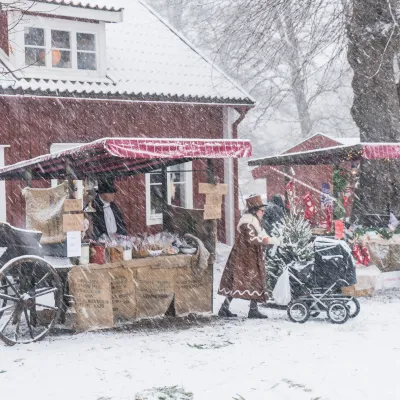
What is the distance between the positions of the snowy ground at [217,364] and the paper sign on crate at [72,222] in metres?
1.22

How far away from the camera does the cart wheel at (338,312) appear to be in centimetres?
820

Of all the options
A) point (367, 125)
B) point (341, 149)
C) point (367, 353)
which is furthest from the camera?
point (367, 125)

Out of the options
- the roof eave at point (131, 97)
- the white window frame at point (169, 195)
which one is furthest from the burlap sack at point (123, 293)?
the white window frame at point (169, 195)

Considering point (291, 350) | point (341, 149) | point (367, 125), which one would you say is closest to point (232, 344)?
point (291, 350)

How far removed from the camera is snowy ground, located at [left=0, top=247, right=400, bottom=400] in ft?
18.1

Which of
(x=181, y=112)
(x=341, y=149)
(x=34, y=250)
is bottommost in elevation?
(x=34, y=250)

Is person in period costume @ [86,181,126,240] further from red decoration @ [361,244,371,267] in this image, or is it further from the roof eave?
red decoration @ [361,244,371,267]

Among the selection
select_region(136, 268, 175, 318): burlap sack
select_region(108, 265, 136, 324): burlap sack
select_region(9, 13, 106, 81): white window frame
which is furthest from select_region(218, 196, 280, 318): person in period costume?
select_region(9, 13, 106, 81): white window frame

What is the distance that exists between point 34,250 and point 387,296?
5458 millimetres

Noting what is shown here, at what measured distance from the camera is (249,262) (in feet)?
27.8

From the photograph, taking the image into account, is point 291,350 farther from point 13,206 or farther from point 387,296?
point 13,206

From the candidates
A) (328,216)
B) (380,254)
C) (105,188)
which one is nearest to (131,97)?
(105,188)

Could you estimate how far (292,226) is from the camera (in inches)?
392

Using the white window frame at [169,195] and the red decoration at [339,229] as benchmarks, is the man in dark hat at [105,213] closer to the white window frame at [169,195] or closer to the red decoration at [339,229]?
the red decoration at [339,229]
